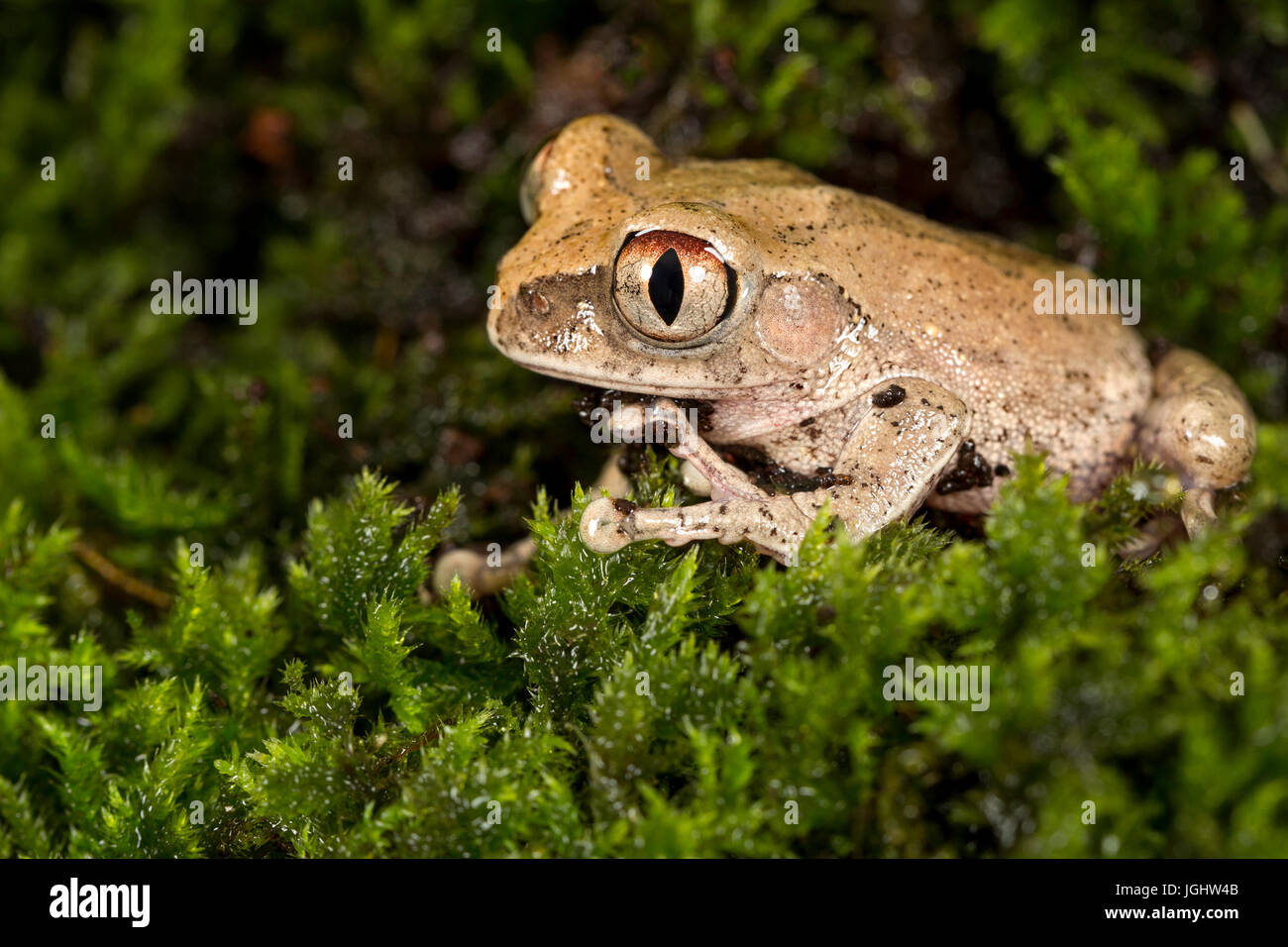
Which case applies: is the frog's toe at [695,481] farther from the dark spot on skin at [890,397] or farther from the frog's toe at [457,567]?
the frog's toe at [457,567]

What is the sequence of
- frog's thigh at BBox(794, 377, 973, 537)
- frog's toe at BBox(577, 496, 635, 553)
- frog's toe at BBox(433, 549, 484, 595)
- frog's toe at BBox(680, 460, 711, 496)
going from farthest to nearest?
frog's toe at BBox(433, 549, 484, 595)
frog's toe at BBox(680, 460, 711, 496)
frog's thigh at BBox(794, 377, 973, 537)
frog's toe at BBox(577, 496, 635, 553)

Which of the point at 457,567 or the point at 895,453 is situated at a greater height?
the point at 895,453

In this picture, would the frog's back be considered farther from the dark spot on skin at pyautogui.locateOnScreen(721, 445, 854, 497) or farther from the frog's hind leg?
the dark spot on skin at pyautogui.locateOnScreen(721, 445, 854, 497)

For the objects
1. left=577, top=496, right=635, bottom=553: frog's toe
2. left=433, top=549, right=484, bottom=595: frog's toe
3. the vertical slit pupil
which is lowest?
left=433, top=549, right=484, bottom=595: frog's toe

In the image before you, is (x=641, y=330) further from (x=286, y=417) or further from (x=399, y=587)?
(x=286, y=417)

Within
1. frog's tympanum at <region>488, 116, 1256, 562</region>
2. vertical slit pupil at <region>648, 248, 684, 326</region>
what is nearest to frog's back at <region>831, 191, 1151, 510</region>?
frog's tympanum at <region>488, 116, 1256, 562</region>

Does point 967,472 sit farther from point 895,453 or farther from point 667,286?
point 667,286

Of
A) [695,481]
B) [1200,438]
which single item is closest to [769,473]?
[695,481]

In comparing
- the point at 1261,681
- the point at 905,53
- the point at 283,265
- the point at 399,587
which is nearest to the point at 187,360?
the point at 283,265
